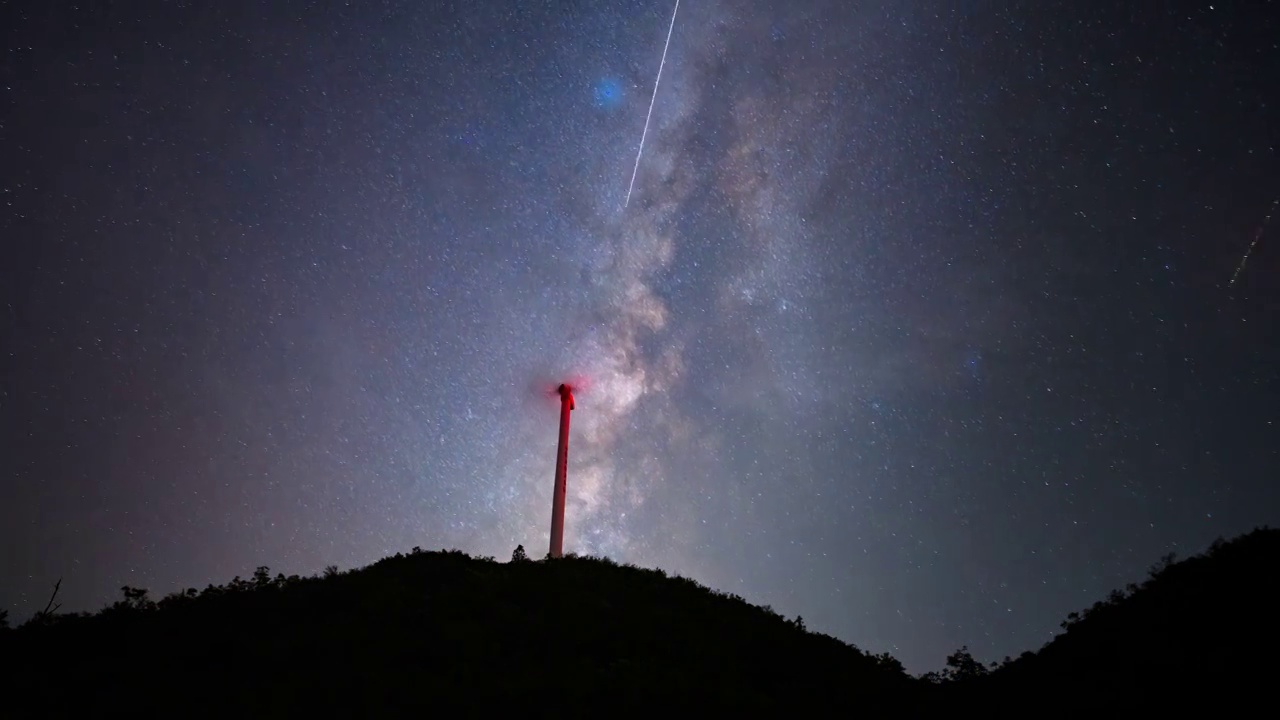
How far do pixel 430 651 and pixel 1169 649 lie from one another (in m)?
15.5

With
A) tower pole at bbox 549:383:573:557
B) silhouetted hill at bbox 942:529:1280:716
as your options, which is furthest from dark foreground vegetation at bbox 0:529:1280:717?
tower pole at bbox 549:383:573:557

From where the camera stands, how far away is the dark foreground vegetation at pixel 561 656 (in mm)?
12703

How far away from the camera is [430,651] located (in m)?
16.0

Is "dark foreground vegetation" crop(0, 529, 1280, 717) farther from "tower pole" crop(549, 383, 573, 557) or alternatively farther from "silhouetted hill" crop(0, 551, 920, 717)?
"tower pole" crop(549, 383, 573, 557)

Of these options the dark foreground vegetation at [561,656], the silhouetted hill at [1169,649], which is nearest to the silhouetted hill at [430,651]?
the dark foreground vegetation at [561,656]

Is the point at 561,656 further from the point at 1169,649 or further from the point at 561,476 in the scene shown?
the point at 561,476

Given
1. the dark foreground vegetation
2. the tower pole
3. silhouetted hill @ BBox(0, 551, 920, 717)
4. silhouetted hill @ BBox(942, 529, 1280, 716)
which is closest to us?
silhouetted hill @ BBox(942, 529, 1280, 716)

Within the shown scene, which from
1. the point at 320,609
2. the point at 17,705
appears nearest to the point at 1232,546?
the point at 320,609

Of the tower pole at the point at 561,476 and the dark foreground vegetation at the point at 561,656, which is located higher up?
the tower pole at the point at 561,476

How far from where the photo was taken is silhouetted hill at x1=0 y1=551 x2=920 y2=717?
13.5 meters

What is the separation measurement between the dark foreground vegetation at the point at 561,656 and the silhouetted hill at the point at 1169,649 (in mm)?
51

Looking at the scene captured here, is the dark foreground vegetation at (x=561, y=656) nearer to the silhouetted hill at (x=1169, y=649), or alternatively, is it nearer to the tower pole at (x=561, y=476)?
the silhouetted hill at (x=1169, y=649)

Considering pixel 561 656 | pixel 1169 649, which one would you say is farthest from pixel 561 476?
pixel 1169 649

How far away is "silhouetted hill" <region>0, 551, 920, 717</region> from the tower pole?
1093 cm
